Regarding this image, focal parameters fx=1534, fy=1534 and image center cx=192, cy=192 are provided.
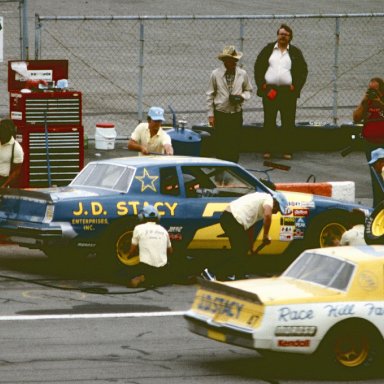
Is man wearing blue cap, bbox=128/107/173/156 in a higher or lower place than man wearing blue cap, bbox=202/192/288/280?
higher

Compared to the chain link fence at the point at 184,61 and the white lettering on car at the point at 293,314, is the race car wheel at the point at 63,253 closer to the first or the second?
the white lettering on car at the point at 293,314

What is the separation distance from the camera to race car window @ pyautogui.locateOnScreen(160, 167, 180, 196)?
58.1 ft

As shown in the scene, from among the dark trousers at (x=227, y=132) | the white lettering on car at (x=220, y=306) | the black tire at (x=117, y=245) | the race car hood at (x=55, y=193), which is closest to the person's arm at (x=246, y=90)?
the dark trousers at (x=227, y=132)

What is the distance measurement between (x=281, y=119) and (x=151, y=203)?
6925 millimetres

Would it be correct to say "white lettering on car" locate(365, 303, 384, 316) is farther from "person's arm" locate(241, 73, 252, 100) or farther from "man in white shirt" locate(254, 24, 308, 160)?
"man in white shirt" locate(254, 24, 308, 160)

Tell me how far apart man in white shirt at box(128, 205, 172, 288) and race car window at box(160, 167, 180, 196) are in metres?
0.58

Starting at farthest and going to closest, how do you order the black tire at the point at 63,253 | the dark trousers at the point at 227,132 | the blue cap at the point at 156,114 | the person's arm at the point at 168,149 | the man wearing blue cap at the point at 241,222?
1. the dark trousers at the point at 227,132
2. the person's arm at the point at 168,149
3. the blue cap at the point at 156,114
4. the black tire at the point at 63,253
5. the man wearing blue cap at the point at 241,222

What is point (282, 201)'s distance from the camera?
17922 mm

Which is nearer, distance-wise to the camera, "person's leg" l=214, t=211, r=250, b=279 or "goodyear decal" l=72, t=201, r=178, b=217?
"person's leg" l=214, t=211, r=250, b=279

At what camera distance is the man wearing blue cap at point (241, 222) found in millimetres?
16875

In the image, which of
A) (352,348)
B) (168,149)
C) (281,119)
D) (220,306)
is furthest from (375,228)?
(281,119)

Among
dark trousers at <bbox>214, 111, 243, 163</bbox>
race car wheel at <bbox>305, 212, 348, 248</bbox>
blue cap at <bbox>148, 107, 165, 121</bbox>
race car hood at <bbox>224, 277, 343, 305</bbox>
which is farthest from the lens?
dark trousers at <bbox>214, 111, 243, 163</bbox>

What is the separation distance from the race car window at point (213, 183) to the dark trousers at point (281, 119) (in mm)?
5504

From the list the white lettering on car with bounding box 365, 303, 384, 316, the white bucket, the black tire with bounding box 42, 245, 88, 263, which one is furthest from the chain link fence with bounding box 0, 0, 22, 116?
the white lettering on car with bounding box 365, 303, 384, 316
